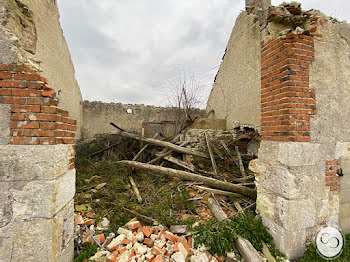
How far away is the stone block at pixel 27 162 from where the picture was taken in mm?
1751

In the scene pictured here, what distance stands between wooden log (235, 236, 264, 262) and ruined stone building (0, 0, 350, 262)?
434 millimetres

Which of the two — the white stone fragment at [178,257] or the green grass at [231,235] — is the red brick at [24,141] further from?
the green grass at [231,235]

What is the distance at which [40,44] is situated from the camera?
5.23 meters

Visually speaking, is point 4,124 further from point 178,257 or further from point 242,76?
point 242,76

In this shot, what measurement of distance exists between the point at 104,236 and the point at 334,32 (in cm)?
506

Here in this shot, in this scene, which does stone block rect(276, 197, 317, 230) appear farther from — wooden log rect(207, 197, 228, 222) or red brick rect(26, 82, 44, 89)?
red brick rect(26, 82, 44, 89)

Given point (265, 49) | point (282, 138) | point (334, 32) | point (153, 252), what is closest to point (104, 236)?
point (153, 252)

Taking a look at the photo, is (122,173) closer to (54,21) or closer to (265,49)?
(265,49)

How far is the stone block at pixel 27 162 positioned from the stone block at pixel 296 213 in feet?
10.1

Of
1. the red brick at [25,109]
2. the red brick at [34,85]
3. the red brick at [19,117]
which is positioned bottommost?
the red brick at [19,117]

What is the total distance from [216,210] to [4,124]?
3477 mm

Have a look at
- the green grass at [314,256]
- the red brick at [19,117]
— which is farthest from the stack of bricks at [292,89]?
the red brick at [19,117]

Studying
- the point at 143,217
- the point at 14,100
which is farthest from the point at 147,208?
the point at 14,100

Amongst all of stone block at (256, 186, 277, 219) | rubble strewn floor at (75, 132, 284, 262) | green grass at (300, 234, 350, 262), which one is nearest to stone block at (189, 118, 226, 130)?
rubble strewn floor at (75, 132, 284, 262)
